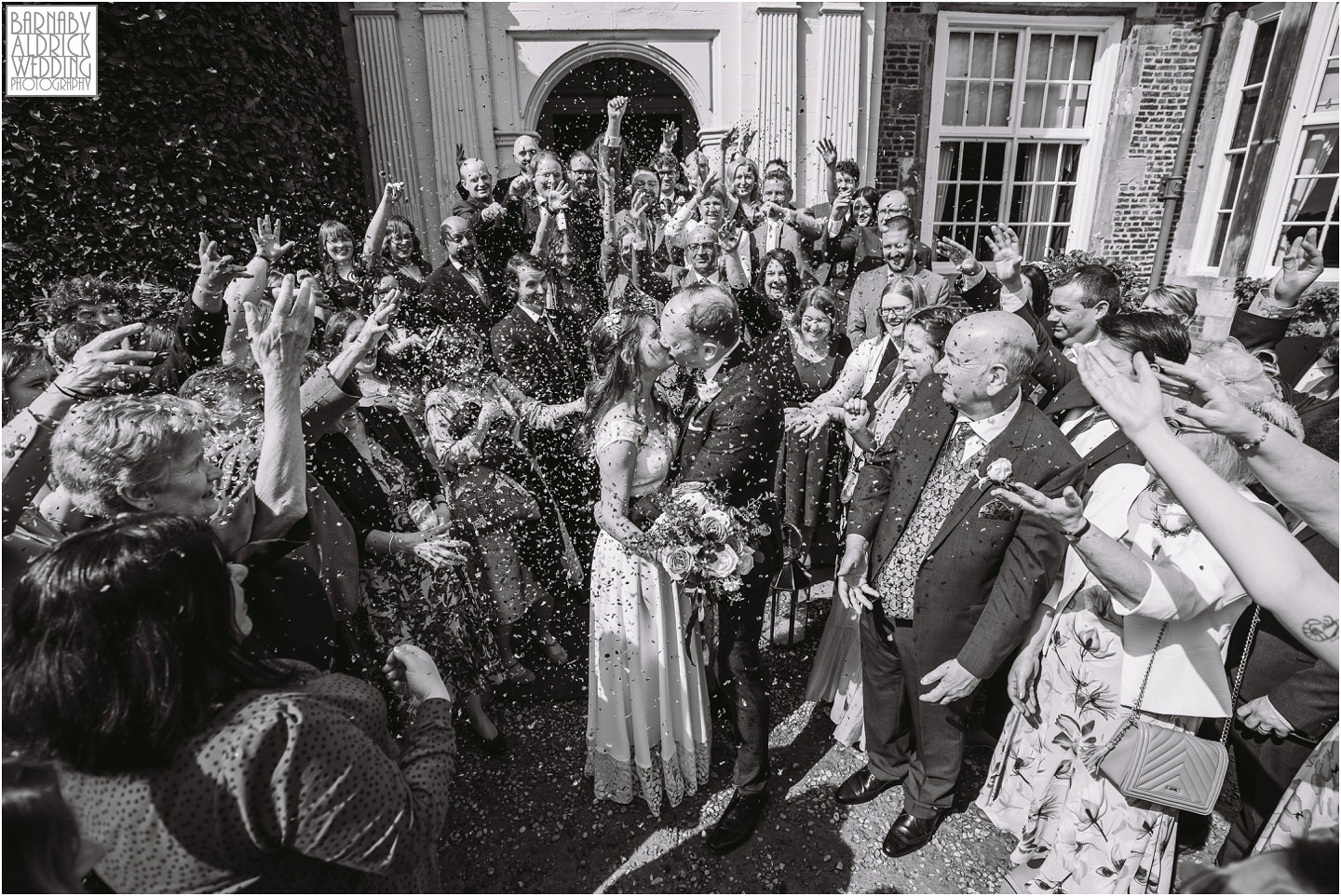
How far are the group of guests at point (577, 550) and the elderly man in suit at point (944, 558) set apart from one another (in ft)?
0.04

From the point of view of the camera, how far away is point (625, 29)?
26.6ft

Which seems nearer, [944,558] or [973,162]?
[944,558]

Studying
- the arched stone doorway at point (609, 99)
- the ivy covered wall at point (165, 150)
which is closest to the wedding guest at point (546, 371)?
the ivy covered wall at point (165, 150)

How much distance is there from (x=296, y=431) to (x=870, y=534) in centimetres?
207

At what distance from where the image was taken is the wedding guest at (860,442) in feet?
9.75

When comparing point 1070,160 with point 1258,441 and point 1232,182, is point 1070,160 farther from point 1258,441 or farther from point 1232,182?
point 1258,441

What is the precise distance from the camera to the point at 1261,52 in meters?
8.74

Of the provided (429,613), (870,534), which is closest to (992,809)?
(870,534)

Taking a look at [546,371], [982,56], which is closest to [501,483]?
[546,371]

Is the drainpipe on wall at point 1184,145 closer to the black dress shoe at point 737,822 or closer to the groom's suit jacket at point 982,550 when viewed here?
the groom's suit jacket at point 982,550

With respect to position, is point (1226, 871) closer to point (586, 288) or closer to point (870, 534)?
point (870, 534)

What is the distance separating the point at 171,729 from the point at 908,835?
2.50m

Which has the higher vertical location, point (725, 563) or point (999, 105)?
point (999, 105)

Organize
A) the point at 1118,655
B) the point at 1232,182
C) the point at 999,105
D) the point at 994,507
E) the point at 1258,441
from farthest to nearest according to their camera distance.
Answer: the point at 999,105, the point at 1232,182, the point at 994,507, the point at 1118,655, the point at 1258,441
